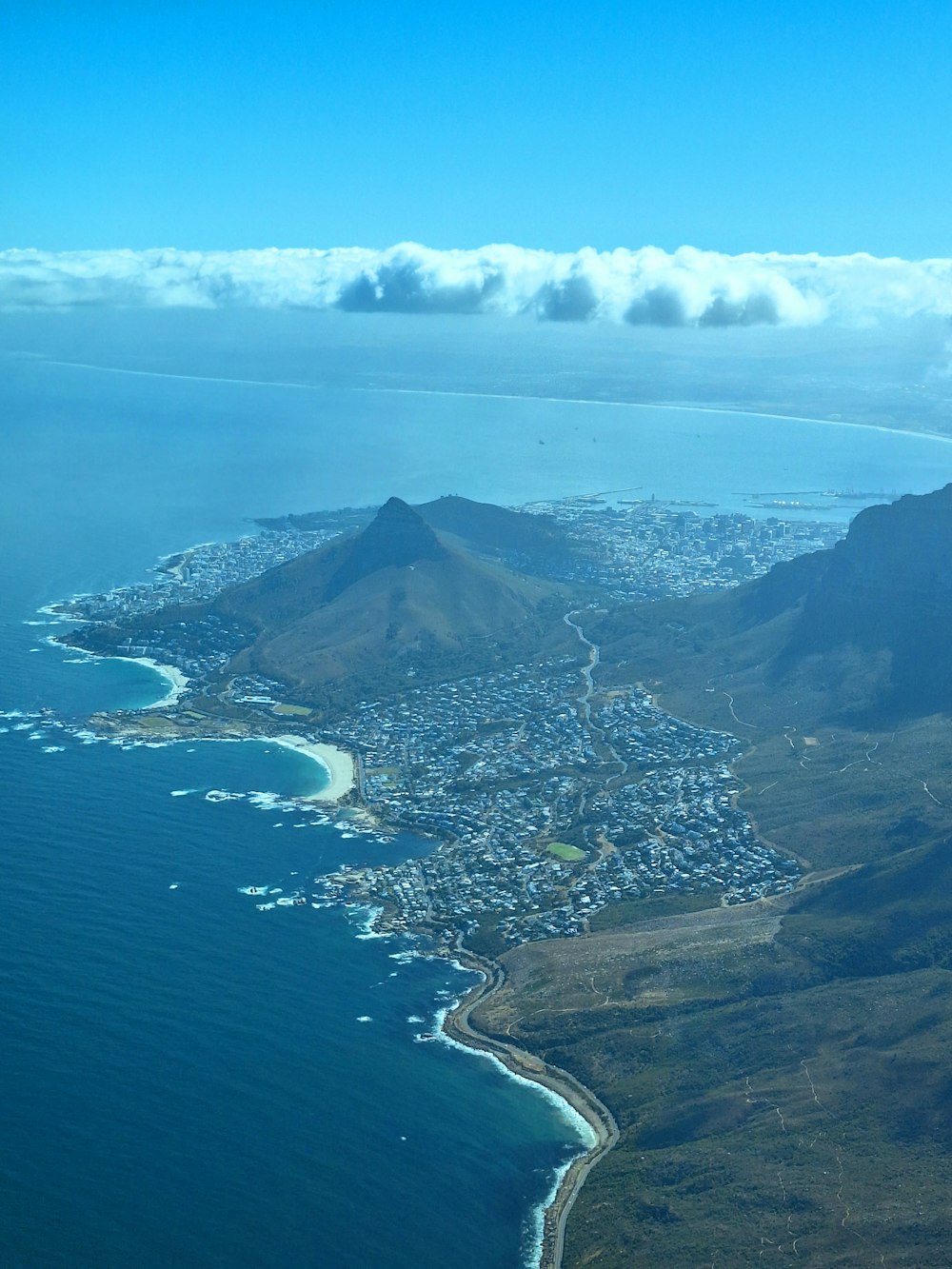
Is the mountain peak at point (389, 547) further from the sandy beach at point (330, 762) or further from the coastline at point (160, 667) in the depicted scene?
the sandy beach at point (330, 762)

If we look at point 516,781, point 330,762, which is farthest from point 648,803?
point 330,762

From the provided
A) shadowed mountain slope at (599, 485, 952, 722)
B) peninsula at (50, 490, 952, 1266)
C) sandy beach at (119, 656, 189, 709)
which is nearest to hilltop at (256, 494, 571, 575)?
peninsula at (50, 490, 952, 1266)

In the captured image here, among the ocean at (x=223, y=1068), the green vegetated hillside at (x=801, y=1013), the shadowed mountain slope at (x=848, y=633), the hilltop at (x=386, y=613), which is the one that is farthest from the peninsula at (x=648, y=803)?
the ocean at (x=223, y=1068)

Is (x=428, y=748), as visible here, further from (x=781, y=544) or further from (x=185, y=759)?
(x=781, y=544)

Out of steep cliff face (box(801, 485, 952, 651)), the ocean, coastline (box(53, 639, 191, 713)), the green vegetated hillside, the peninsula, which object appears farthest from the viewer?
coastline (box(53, 639, 191, 713))

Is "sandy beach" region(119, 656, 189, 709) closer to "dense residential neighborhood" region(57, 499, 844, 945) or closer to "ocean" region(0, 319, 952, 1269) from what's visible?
"dense residential neighborhood" region(57, 499, 844, 945)

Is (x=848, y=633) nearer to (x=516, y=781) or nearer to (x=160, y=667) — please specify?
(x=516, y=781)
